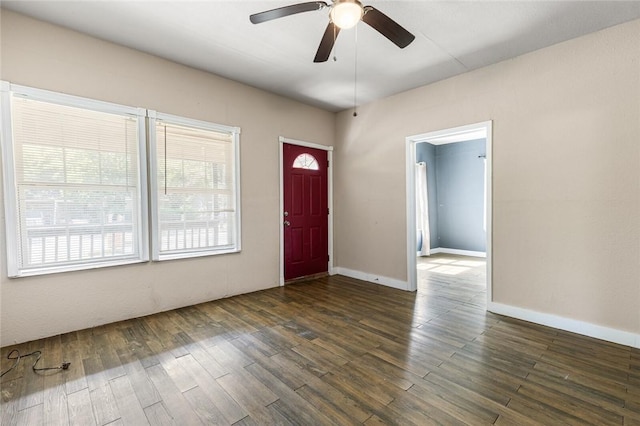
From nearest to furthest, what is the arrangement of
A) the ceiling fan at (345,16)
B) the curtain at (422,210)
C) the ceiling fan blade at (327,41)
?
the ceiling fan at (345,16)
the ceiling fan blade at (327,41)
the curtain at (422,210)

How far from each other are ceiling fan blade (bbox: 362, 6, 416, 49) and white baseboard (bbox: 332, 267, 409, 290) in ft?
10.3

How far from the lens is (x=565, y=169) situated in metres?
2.83

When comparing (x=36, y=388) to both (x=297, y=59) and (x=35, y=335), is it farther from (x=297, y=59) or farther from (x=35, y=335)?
(x=297, y=59)

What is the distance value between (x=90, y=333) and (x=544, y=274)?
181 inches

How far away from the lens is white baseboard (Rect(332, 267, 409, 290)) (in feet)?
13.8

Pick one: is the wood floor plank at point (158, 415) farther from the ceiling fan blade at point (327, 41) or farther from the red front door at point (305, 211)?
the red front door at point (305, 211)

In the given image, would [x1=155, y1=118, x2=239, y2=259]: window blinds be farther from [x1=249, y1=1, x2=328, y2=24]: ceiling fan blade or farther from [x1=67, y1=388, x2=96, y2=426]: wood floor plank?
[x1=249, y1=1, x2=328, y2=24]: ceiling fan blade

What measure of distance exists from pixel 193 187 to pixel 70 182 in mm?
1138

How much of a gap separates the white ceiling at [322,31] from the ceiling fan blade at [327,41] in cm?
41

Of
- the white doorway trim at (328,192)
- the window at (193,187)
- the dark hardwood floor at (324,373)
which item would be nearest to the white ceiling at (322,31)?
the window at (193,187)

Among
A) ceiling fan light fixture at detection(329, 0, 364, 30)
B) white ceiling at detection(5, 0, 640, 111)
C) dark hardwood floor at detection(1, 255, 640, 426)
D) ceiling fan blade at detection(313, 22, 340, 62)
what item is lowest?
dark hardwood floor at detection(1, 255, 640, 426)

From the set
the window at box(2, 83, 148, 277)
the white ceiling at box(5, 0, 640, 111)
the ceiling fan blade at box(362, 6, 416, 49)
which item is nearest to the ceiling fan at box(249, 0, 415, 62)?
the ceiling fan blade at box(362, 6, 416, 49)

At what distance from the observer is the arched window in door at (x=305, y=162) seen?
15.0 feet

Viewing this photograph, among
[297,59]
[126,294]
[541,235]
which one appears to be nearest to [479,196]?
[541,235]
